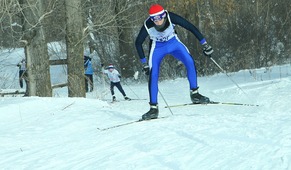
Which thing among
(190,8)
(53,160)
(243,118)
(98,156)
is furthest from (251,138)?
(190,8)

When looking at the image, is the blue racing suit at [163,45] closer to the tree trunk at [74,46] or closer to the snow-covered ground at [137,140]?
the snow-covered ground at [137,140]

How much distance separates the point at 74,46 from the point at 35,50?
1050 mm

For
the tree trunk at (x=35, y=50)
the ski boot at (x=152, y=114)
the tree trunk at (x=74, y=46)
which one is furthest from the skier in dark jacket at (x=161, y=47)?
Result: the tree trunk at (x=74, y=46)

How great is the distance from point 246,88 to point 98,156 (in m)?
7.18

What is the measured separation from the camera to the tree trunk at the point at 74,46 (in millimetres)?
10461

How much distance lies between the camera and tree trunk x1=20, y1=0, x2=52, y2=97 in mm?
9789

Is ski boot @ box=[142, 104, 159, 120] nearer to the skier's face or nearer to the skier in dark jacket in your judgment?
the skier in dark jacket

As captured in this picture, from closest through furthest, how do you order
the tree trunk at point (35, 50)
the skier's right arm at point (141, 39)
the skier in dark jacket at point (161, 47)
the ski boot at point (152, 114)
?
1. the ski boot at point (152, 114)
2. the skier in dark jacket at point (161, 47)
3. the skier's right arm at point (141, 39)
4. the tree trunk at point (35, 50)

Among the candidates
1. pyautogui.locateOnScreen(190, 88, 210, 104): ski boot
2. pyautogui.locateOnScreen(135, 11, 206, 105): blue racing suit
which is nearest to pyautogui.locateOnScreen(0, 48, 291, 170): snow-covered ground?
pyautogui.locateOnScreen(190, 88, 210, 104): ski boot

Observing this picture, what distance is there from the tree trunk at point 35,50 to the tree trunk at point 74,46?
0.70 metres

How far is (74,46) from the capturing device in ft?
34.5

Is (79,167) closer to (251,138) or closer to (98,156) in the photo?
(98,156)

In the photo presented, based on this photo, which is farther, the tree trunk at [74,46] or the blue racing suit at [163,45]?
the tree trunk at [74,46]

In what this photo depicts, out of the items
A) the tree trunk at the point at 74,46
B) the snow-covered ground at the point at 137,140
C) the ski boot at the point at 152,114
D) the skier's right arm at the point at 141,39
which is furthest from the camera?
the tree trunk at the point at 74,46
